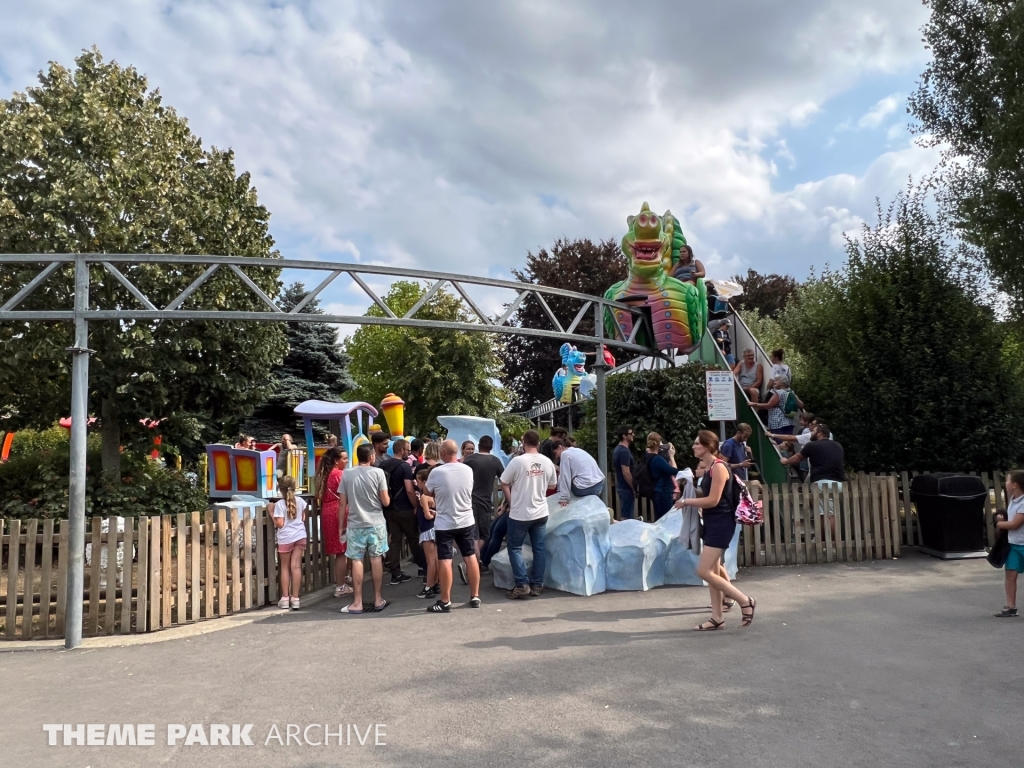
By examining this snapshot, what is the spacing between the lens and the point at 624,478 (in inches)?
454

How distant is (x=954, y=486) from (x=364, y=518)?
300 inches

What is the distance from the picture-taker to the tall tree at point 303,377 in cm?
3225

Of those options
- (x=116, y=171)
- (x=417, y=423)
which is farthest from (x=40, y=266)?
(x=417, y=423)

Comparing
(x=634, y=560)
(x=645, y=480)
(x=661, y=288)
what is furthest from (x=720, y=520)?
(x=661, y=288)

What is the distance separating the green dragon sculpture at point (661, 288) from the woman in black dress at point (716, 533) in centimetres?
702

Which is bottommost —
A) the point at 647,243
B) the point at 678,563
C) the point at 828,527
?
the point at 678,563

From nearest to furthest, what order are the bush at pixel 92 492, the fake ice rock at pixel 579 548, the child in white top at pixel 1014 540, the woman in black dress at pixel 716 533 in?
the woman in black dress at pixel 716 533
the child in white top at pixel 1014 540
the fake ice rock at pixel 579 548
the bush at pixel 92 492

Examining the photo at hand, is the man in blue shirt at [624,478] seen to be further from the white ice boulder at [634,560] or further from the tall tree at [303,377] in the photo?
the tall tree at [303,377]

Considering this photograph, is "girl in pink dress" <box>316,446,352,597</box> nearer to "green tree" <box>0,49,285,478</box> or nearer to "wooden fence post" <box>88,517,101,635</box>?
"wooden fence post" <box>88,517,101,635</box>

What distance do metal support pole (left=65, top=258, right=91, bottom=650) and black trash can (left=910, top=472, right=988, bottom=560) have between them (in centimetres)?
995

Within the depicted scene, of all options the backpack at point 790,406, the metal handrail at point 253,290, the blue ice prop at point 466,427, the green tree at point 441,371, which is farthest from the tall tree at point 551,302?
the metal handrail at point 253,290

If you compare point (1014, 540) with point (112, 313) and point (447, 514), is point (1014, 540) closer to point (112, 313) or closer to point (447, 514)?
Result: point (447, 514)

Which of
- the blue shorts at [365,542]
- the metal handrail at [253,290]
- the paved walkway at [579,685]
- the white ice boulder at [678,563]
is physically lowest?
the paved walkway at [579,685]

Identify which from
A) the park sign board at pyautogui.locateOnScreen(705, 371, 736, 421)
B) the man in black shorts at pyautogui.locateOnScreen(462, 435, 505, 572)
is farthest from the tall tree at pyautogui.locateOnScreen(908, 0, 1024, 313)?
the man in black shorts at pyautogui.locateOnScreen(462, 435, 505, 572)
